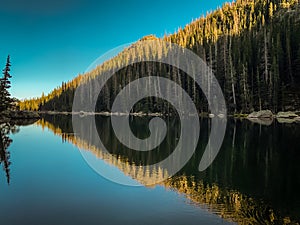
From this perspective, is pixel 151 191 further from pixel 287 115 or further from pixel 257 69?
pixel 257 69

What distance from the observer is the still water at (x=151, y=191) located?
1134 centimetres

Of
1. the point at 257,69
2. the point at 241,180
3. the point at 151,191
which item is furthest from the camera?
the point at 257,69

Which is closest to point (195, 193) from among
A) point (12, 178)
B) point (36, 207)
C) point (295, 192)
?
point (295, 192)

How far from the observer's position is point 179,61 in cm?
12419

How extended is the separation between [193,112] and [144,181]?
285 ft

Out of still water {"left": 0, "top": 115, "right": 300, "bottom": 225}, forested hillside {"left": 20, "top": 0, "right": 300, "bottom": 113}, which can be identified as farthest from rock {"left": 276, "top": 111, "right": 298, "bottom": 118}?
still water {"left": 0, "top": 115, "right": 300, "bottom": 225}

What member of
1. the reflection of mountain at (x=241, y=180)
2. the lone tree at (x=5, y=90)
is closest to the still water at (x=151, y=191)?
the reflection of mountain at (x=241, y=180)

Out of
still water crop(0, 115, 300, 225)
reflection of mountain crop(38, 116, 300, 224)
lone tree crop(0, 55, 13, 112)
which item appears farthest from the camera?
lone tree crop(0, 55, 13, 112)

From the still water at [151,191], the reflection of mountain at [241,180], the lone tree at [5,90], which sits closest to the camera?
the still water at [151,191]

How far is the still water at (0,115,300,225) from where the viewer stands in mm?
11344

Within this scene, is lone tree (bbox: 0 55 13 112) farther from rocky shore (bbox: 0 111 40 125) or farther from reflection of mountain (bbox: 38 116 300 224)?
reflection of mountain (bbox: 38 116 300 224)

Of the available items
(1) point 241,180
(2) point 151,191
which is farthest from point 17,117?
A: (1) point 241,180

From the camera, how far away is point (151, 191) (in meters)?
14.9

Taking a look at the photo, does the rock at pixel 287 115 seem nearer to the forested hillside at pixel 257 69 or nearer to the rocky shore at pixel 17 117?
the forested hillside at pixel 257 69
